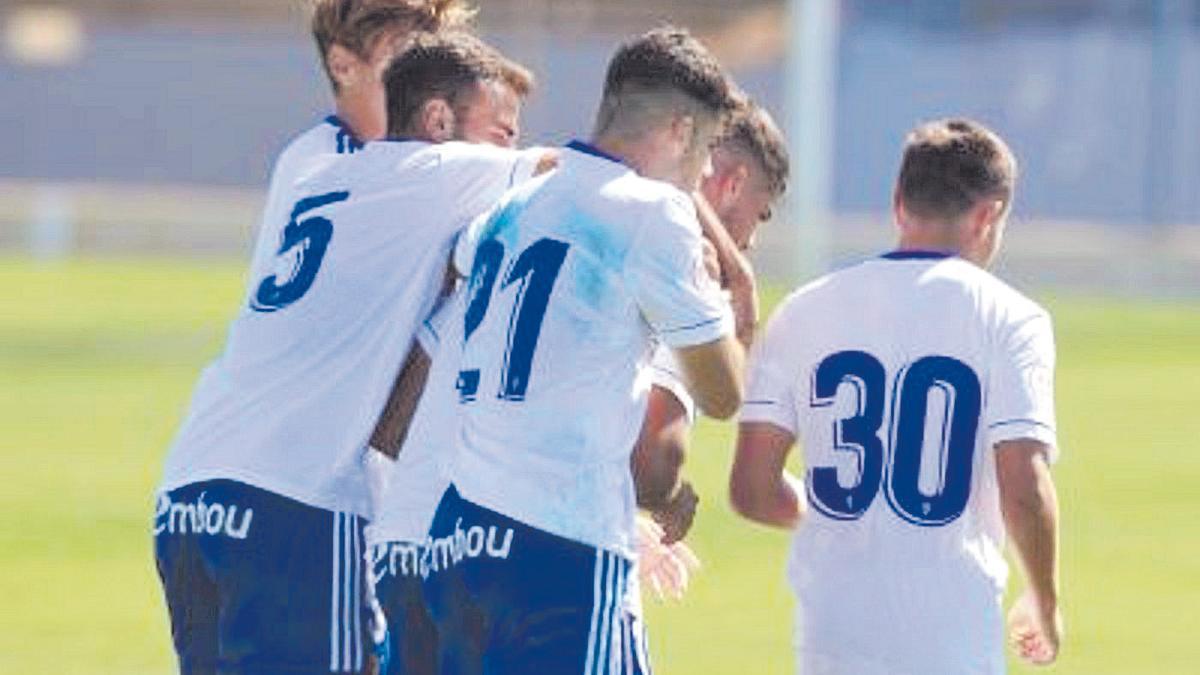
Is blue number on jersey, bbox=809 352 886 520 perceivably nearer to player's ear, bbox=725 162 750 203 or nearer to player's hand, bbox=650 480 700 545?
player's hand, bbox=650 480 700 545

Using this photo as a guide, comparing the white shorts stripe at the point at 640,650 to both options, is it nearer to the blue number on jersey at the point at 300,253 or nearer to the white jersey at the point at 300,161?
the blue number on jersey at the point at 300,253

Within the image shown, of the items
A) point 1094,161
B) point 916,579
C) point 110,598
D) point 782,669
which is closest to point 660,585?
point 916,579

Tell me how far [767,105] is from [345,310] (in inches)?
1724

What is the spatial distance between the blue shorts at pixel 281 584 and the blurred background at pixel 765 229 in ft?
21.7

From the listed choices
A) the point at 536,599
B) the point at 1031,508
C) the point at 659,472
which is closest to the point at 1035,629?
the point at 1031,508

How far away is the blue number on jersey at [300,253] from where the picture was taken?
23.8 ft

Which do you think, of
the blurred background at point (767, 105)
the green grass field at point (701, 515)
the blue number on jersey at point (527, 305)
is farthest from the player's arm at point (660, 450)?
the blurred background at point (767, 105)

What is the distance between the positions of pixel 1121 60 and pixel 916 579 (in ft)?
141

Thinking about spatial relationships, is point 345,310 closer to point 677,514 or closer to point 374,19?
point 374,19

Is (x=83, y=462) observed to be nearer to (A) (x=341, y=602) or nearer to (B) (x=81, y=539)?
(B) (x=81, y=539)

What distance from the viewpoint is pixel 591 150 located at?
22.2 ft

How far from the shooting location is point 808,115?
3869cm

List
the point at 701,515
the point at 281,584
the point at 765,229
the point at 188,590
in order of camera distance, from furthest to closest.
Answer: the point at 765,229
the point at 701,515
the point at 188,590
the point at 281,584

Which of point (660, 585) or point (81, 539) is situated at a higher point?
point (81, 539)
